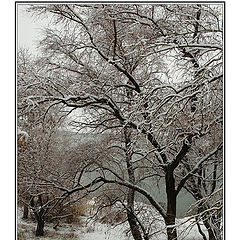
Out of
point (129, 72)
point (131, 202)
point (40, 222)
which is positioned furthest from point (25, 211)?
point (129, 72)

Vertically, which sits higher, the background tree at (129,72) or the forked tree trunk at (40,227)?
the background tree at (129,72)

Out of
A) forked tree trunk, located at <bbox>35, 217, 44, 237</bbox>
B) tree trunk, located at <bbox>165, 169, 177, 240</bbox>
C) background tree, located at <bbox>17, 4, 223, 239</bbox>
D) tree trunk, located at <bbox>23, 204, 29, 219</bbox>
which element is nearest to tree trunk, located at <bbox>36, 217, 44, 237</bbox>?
forked tree trunk, located at <bbox>35, 217, 44, 237</bbox>

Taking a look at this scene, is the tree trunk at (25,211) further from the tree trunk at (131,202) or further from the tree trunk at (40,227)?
the tree trunk at (131,202)

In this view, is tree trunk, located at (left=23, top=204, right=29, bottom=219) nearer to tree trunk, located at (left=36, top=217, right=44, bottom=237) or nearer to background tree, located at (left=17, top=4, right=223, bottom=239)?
tree trunk, located at (left=36, top=217, right=44, bottom=237)

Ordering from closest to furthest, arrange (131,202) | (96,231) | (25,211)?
(25,211), (96,231), (131,202)

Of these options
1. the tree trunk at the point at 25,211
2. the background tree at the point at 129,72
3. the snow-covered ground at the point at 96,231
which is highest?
the background tree at the point at 129,72

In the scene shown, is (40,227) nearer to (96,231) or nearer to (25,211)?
(25,211)

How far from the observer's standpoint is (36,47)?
2.84 meters

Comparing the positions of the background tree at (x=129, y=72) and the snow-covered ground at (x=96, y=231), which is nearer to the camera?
the background tree at (x=129, y=72)

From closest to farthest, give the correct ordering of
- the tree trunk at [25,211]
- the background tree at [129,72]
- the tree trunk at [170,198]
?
the background tree at [129,72] < the tree trunk at [25,211] < the tree trunk at [170,198]

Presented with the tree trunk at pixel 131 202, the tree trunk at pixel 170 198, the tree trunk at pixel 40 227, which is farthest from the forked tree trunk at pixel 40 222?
the tree trunk at pixel 170 198
